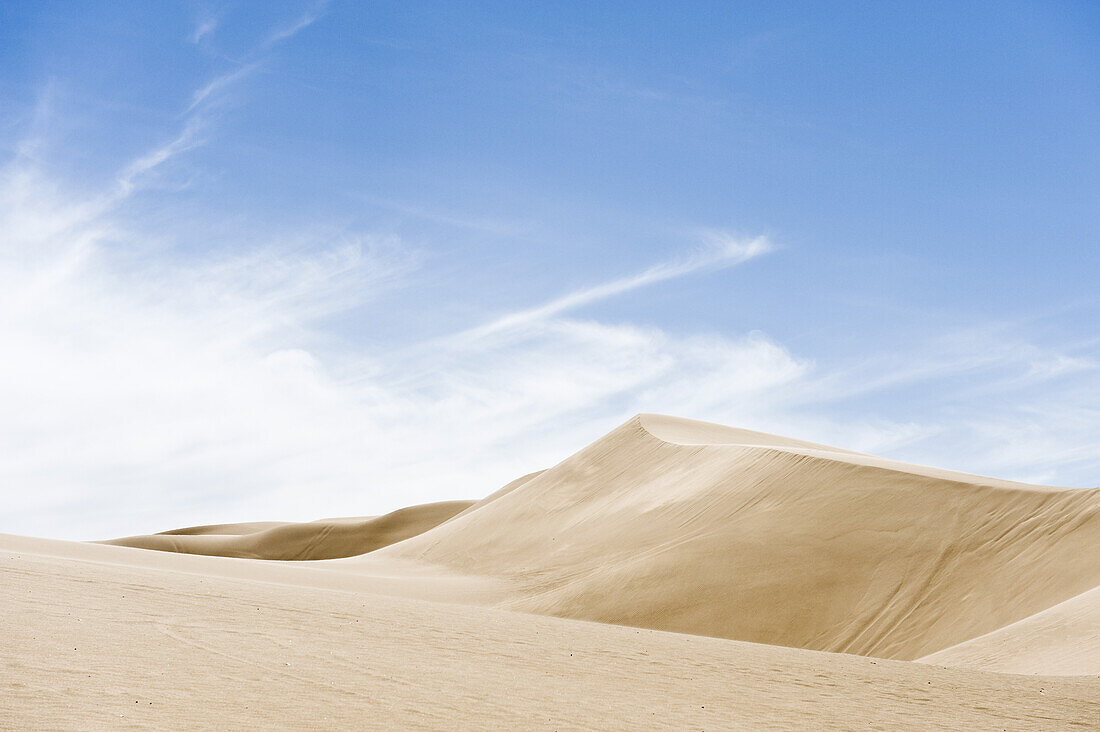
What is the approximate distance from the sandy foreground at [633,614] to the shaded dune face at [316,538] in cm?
2324

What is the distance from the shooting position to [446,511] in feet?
179

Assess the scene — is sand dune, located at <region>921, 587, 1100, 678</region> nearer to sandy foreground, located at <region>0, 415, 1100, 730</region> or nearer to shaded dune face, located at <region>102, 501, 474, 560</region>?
sandy foreground, located at <region>0, 415, 1100, 730</region>

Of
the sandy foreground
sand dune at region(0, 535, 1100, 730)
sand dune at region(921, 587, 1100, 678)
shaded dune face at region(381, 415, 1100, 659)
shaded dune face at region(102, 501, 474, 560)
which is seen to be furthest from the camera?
shaded dune face at region(102, 501, 474, 560)

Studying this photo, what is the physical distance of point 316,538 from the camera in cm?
5462

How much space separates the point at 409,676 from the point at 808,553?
13.1m

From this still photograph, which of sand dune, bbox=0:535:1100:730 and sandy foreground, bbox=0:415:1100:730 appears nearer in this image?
sand dune, bbox=0:535:1100:730

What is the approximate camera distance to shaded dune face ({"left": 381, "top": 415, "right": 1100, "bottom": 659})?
1655 cm

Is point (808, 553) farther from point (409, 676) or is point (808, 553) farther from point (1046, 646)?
point (409, 676)

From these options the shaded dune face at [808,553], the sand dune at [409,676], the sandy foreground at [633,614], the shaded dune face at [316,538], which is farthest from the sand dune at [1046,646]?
the shaded dune face at [316,538]

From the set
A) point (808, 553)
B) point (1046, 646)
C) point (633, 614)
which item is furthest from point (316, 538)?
point (1046, 646)

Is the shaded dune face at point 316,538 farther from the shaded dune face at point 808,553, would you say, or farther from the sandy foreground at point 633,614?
the shaded dune face at point 808,553

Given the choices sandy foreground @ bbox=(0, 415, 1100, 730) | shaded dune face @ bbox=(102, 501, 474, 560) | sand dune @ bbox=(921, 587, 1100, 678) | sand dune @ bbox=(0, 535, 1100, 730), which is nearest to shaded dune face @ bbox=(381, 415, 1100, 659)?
sandy foreground @ bbox=(0, 415, 1100, 730)

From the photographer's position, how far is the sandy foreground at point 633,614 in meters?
7.41

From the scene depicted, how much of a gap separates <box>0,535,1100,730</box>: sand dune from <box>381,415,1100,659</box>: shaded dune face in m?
6.47
